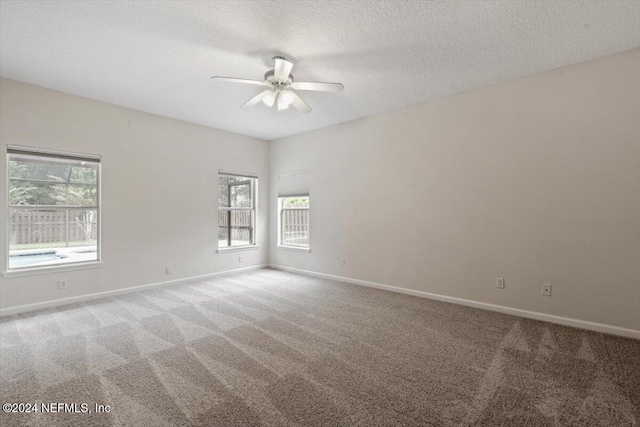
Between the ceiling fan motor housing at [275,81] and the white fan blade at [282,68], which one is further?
the ceiling fan motor housing at [275,81]

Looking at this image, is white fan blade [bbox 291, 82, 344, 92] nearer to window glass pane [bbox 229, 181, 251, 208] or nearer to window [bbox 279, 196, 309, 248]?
window [bbox 279, 196, 309, 248]

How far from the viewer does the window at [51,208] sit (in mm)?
3602

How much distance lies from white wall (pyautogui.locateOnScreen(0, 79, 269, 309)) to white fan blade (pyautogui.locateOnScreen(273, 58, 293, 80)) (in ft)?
9.25

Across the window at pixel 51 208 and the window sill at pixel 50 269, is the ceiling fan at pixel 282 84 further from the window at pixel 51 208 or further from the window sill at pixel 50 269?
the window sill at pixel 50 269

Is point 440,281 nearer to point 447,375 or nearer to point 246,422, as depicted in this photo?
point 447,375

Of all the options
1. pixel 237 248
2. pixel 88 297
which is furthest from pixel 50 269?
pixel 237 248

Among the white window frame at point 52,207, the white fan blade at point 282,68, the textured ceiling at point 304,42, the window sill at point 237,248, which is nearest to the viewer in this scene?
the textured ceiling at point 304,42

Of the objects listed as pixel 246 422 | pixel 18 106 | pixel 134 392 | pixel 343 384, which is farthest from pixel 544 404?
pixel 18 106

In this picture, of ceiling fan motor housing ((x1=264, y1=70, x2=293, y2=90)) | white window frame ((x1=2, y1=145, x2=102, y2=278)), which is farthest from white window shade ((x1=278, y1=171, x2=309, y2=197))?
white window frame ((x1=2, y1=145, x2=102, y2=278))

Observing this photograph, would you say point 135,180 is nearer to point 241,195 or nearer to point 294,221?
point 241,195

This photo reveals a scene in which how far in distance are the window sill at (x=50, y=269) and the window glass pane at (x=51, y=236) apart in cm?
9

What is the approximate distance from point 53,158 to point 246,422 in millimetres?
4161

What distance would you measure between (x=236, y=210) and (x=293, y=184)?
126 centimetres

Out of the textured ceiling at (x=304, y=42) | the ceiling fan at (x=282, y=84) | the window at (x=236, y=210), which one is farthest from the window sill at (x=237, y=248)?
the ceiling fan at (x=282, y=84)
